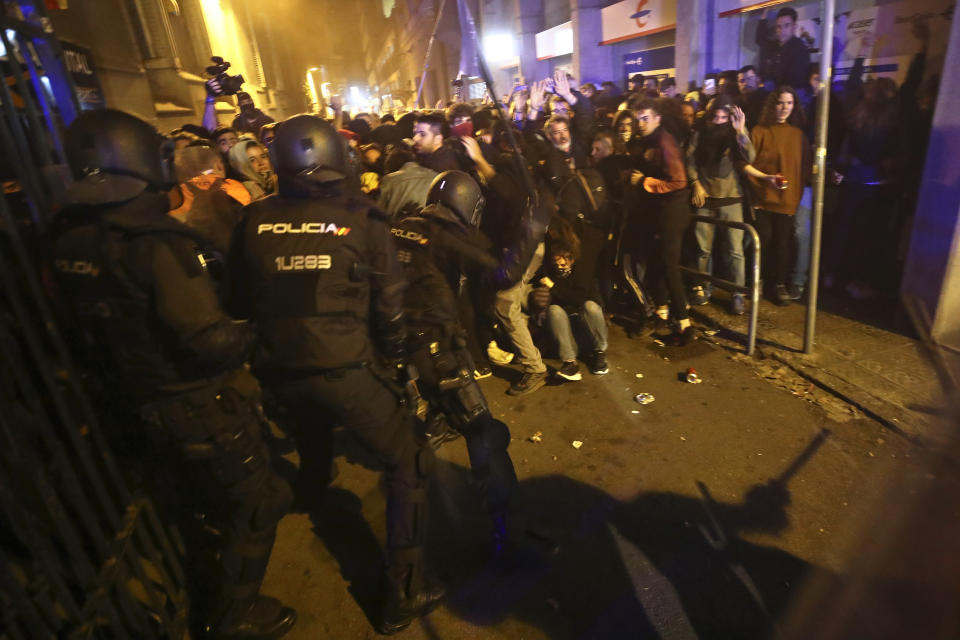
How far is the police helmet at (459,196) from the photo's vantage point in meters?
3.25

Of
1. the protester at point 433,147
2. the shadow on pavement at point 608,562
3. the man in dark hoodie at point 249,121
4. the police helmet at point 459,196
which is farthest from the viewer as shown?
the man in dark hoodie at point 249,121

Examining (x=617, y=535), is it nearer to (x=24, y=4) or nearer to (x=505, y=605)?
(x=505, y=605)

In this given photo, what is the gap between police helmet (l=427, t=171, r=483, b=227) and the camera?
325 centimetres

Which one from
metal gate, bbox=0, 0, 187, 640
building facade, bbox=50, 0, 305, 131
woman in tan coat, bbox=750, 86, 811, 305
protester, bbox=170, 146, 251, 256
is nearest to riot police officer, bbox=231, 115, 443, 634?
metal gate, bbox=0, 0, 187, 640

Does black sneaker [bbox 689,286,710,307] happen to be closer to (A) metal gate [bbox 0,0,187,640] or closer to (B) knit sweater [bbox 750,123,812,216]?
(B) knit sweater [bbox 750,123,812,216]

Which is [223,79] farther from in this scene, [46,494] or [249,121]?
[46,494]

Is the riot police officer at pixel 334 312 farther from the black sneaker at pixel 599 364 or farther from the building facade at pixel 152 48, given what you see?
the building facade at pixel 152 48

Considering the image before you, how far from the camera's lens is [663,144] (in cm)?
504

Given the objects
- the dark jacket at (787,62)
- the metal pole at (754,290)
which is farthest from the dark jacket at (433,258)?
the dark jacket at (787,62)

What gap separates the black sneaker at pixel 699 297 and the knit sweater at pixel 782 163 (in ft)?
3.44

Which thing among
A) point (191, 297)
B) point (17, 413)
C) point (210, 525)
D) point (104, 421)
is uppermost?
point (191, 297)

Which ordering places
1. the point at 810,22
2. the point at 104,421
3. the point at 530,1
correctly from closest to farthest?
the point at 104,421
the point at 810,22
the point at 530,1

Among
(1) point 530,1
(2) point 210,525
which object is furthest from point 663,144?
(1) point 530,1

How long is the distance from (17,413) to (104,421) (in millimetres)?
688
